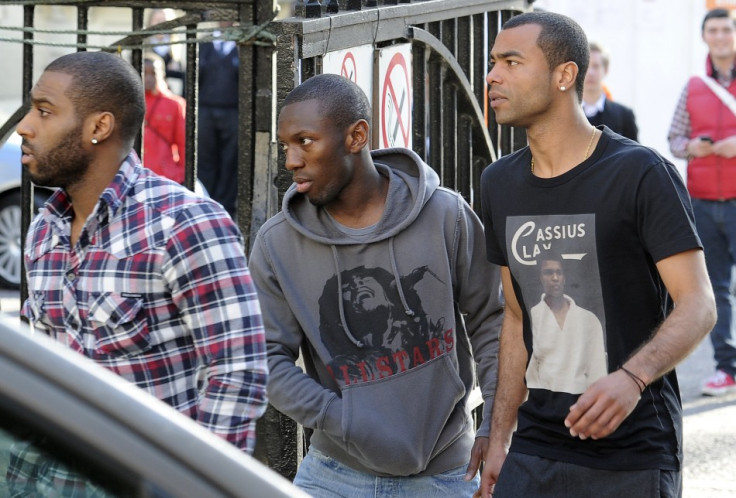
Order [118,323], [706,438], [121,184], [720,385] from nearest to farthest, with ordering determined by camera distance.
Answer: [118,323]
[121,184]
[706,438]
[720,385]

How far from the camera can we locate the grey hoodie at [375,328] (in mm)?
3480

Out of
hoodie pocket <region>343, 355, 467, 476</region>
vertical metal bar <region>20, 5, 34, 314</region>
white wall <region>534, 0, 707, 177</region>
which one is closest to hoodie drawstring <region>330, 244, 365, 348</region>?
hoodie pocket <region>343, 355, 467, 476</region>

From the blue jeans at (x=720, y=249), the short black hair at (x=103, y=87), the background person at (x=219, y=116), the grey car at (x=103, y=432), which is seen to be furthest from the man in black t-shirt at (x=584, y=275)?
the background person at (x=219, y=116)

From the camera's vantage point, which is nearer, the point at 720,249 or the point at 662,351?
the point at 662,351

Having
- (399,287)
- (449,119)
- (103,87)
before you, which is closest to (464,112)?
(449,119)

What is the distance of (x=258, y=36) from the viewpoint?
402 cm

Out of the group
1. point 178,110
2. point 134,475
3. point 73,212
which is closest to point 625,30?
point 178,110

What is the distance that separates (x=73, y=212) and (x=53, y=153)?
0.15m

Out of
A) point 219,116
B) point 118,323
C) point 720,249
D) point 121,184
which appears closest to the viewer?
point 118,323

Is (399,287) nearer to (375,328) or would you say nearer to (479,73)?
(375,328)

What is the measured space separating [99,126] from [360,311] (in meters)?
0.88

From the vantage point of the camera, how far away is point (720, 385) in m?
7.91

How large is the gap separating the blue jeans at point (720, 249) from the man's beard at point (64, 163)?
5722 millimetres

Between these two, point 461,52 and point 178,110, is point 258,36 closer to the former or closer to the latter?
point 461,52
